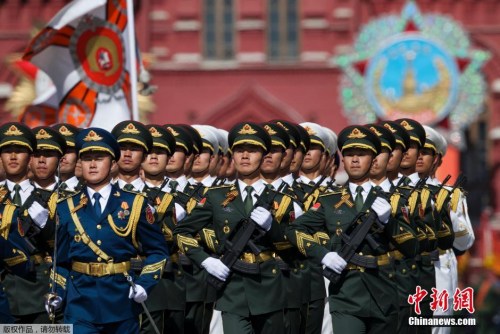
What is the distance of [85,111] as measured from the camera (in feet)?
61.5

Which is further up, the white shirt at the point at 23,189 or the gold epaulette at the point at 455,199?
the white shirt at the point at 23,189

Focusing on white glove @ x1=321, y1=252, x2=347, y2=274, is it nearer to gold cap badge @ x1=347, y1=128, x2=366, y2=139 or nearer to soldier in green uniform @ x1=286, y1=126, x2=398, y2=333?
soldier in green uniform @ x1=286, y1=126, x2=398, y2=333

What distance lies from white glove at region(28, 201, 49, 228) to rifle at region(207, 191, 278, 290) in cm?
128

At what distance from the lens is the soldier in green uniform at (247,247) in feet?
38.8

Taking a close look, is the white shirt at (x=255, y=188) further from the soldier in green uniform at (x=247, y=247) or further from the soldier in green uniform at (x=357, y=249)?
the soldier in green uniform at (x=357, y=249)

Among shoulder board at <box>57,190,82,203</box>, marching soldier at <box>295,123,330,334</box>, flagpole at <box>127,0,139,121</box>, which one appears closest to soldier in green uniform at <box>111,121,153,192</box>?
shoulder board at <box>57,190,82,203</box>

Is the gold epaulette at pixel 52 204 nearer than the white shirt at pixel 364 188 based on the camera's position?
Yes

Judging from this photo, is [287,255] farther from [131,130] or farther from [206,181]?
[206,181]

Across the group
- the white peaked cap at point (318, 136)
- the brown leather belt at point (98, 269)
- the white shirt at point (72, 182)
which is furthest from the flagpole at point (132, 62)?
the brown leather belt at point (98, 269)

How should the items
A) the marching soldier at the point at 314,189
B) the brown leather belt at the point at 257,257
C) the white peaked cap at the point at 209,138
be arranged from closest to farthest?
the brown leather belt at the point at 257,257 < the marching soldier at the point at 314,189 < the white peaked cap at the point at 209,138

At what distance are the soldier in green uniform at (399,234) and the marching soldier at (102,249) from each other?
2074 mm

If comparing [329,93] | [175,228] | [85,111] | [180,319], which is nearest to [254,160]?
[175,228]

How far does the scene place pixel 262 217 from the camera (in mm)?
11703

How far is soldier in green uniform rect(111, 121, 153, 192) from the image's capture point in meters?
12.5
